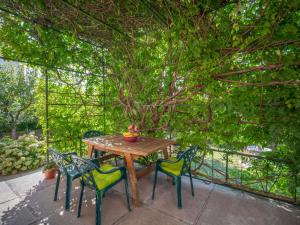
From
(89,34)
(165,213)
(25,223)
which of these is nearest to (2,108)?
(89,34)

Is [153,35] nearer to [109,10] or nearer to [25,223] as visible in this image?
[109,10]

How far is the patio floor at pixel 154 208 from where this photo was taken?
1.72m

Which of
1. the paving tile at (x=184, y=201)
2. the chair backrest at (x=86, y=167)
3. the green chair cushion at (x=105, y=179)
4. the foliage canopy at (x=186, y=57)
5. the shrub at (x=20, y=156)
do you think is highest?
the foliage canopy at (x=186, y=57)

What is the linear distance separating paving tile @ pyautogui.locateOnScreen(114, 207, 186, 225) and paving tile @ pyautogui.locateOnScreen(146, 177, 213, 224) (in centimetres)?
7

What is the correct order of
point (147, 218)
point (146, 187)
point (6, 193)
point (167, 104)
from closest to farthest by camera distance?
point (147, 218), point (6, 193), point (146, 187), point (167, 104)

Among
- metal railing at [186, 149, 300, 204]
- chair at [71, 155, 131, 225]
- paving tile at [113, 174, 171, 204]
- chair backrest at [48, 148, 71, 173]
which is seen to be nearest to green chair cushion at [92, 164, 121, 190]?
chair at [71, 155, 131, 225]

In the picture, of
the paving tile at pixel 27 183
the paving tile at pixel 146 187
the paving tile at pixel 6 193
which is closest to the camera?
the paving tile at pixel 6 193

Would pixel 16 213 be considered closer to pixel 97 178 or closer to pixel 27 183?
pixel 27 183

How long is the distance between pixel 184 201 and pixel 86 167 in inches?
54.1

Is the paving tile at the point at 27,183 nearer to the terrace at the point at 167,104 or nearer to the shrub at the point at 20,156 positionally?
the terrace at the point at 167,104

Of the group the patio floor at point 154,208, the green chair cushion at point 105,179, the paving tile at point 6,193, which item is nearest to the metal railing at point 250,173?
the patio floor at point 154,208

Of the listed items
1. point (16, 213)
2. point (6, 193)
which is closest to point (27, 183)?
point (6, 193)

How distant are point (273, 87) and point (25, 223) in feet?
10.6

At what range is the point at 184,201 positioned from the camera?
6.82ft
